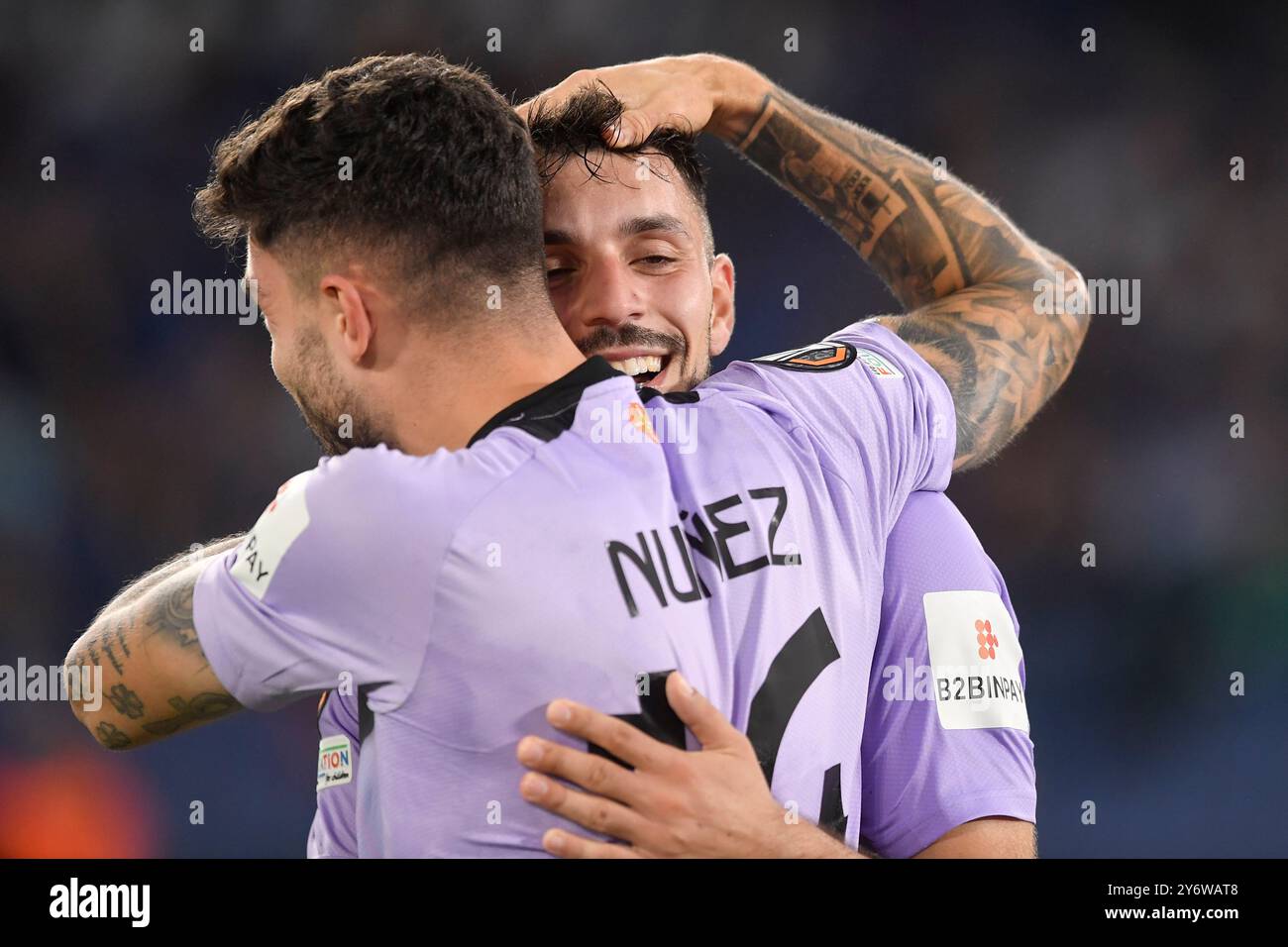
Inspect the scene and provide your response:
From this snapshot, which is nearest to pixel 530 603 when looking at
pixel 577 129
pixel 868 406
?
pixel 868 406

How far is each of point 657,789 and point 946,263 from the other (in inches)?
57.3

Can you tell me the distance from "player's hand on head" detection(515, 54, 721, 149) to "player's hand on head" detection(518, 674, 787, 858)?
1.34m

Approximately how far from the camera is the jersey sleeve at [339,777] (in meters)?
2.16

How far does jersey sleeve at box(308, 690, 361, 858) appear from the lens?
7.09 feet

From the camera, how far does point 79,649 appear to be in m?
1.94

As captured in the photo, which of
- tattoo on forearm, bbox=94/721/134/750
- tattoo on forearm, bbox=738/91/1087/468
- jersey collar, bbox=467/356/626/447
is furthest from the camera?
tattoo on forearm, bbox=738/91/1087/468

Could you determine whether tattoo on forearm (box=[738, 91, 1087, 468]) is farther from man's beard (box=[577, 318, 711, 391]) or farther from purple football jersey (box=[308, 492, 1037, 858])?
man's beard (box=[577, 318, 711, 391])

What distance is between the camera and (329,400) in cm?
197

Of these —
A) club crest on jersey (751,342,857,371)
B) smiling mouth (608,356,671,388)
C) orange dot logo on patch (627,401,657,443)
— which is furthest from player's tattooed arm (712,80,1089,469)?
orange dot logo on patch (627,401,657,443)

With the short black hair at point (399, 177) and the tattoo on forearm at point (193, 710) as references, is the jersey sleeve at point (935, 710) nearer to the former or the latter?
the short black hair at point (399, 177)

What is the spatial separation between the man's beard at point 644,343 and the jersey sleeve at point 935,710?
26.2 inches

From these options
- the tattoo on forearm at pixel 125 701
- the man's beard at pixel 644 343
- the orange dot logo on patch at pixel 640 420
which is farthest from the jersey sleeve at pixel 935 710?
the tattoo on forearm at pixel 125 701

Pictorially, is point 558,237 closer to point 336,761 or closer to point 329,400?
point 329,400
